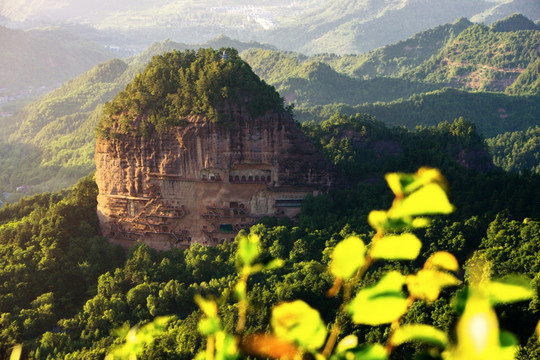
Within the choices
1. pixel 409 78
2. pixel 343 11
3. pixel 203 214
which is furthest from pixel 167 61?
pixel 343 11

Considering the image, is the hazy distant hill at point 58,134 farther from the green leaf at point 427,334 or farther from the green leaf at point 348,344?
the green leaf at point 427,334

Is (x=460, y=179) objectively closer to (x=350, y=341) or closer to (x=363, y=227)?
(x=363, y=227)

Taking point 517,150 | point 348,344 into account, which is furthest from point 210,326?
point 517,150

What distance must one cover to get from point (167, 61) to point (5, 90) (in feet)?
283

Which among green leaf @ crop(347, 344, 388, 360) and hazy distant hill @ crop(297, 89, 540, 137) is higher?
hazy distant hill @ crop(297, 89, 540, 137)

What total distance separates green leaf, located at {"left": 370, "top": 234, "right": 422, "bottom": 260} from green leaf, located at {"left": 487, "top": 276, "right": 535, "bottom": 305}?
29 cm

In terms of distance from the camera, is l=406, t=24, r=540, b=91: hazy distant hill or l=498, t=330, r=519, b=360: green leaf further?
l=406, t=24, r=540, b=91: hazy distant hill

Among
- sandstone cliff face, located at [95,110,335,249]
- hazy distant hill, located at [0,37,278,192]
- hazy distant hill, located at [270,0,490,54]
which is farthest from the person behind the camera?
→ hazy distant hill, located at [270,0,490,54]

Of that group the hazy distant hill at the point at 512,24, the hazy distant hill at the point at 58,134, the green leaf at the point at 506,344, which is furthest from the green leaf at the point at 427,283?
the hazy distant hill at the point at 512,24

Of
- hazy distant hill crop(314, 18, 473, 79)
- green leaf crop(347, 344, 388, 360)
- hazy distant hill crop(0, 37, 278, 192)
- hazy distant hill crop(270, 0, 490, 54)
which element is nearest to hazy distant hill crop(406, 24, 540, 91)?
hazy distant hill crop(314, 18, 473, 79)

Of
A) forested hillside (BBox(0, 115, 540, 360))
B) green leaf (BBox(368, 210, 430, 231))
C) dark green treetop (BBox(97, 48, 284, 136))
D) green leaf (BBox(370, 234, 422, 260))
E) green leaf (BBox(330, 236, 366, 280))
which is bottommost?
forested hillside (BBox(0, 115, 540, 360))

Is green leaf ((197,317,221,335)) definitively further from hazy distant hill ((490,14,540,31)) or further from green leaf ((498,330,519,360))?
hazy distant hill ((490,14,540,31))

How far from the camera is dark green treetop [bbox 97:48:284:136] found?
2478 centimetres

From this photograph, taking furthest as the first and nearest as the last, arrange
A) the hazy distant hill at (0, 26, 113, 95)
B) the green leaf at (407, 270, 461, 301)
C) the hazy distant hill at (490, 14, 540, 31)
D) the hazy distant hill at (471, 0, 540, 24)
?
the hazy distant hill at (471, 0, 540, 24)
the hazy distant hill at (0, 26, 113, 95)
the hazy distant hill at (490, 14, 540, 31)
the green leaf at (407, 270, 461, 301)
